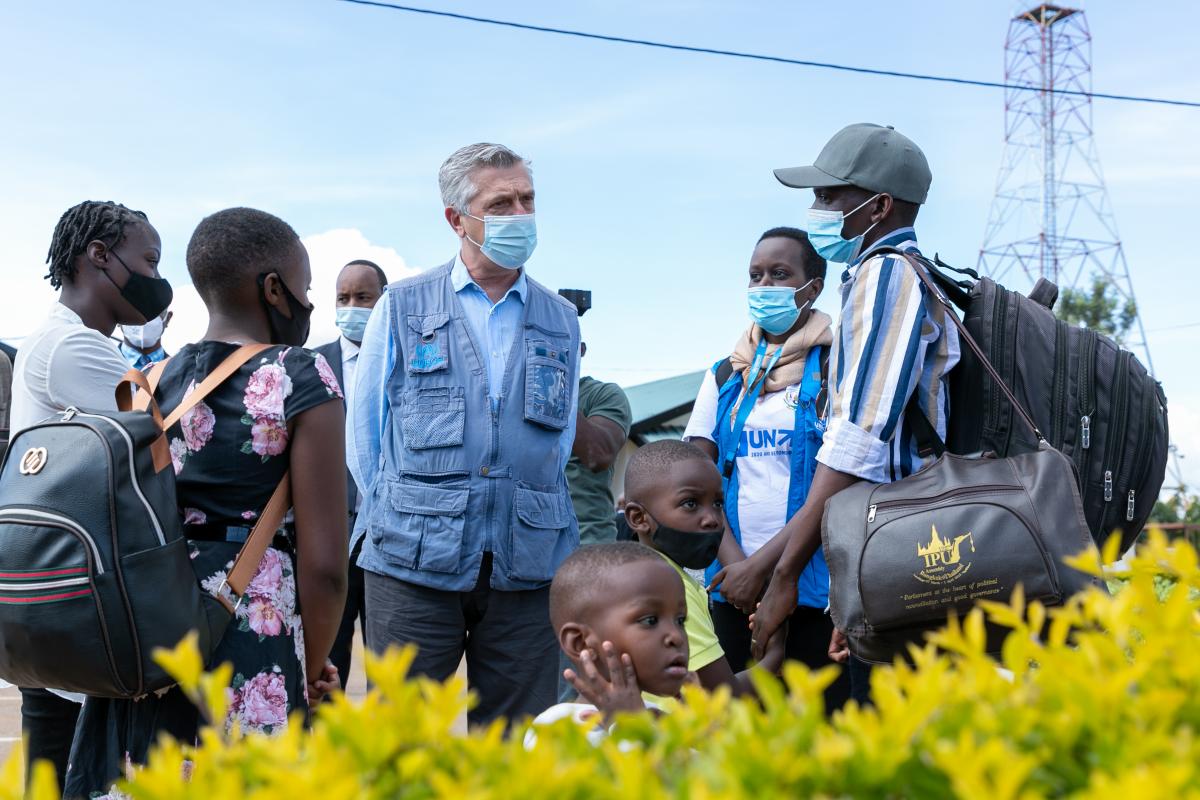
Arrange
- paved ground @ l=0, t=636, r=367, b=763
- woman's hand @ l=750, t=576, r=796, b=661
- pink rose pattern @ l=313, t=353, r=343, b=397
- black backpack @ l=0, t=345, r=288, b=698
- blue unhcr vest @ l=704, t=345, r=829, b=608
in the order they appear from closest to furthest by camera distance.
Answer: black backpack @ l=0, t=345, r=288, b=698 → pink rose pattern @ l=313, t=353, r=343, b=397 → woman's hand @ l=750, t=576, r=796, b=661 → blue unhcr vest @ l=704, t=345, r=829, b=608 → paved ground @ l=0, t=636, r=367, b=763

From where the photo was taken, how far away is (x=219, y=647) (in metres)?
2.70

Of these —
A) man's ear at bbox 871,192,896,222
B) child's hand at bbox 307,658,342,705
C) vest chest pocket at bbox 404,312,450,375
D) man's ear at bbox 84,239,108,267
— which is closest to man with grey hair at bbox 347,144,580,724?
vest chest pocket at bbox 404,312,450,375

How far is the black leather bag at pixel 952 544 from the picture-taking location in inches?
104

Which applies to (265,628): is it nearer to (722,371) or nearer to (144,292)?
(144,292)

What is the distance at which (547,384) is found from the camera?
4.02 m

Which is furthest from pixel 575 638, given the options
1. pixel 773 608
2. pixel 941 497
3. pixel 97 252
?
pixel 97 252

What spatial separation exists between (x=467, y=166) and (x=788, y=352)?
1.31 m

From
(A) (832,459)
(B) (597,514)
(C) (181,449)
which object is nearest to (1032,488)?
(A) (832,459)

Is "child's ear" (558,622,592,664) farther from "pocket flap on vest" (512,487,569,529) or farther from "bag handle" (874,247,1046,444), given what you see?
"bag handle" (874,247,1046,444)

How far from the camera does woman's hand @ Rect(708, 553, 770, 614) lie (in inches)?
126

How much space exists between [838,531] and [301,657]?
1328 mm

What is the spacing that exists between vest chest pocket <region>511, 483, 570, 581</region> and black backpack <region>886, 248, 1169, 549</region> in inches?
56.8

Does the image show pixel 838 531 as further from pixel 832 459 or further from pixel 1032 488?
pixel 1032 488

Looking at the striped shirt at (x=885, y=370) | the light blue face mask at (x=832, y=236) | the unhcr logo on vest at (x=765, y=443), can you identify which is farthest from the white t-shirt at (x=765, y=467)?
the striped shirt at (x=885, y=370)
